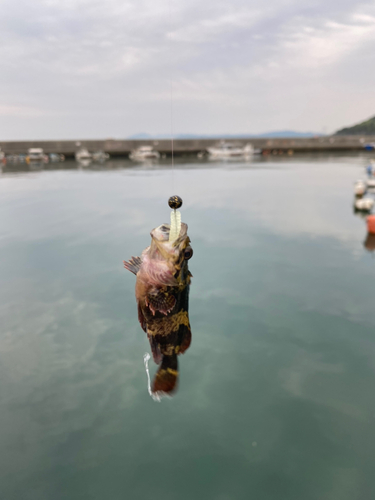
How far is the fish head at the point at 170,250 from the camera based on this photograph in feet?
11.2

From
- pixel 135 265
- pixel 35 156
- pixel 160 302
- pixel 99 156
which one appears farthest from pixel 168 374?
pixel 99 156

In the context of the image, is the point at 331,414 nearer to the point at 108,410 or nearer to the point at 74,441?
the point at 108,410

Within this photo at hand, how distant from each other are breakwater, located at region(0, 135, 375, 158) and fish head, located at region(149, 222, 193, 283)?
75.3m

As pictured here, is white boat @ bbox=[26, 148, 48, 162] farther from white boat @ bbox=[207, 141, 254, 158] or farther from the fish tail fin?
the fish tail fin

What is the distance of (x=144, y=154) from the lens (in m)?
73.6

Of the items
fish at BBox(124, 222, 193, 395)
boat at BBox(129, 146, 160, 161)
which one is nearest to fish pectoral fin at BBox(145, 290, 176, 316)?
fish at BBox(124, 222, 193, 395)

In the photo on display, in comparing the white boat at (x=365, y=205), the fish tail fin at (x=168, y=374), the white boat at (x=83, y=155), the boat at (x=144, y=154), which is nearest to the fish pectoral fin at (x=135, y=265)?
the fish tail fin at (x=168, y=374)

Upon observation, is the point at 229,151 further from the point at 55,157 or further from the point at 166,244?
the point at 166,244

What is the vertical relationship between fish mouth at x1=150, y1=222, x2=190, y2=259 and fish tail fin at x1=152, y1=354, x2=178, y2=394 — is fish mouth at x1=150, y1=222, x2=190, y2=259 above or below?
above

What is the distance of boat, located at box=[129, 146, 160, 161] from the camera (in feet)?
242

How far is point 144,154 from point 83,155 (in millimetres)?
14119

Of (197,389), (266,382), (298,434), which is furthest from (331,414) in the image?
(197,389)

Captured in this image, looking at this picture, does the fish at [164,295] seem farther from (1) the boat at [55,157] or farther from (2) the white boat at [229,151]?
(1) the boat at [55,157]

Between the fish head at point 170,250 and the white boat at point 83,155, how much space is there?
7786 cm
